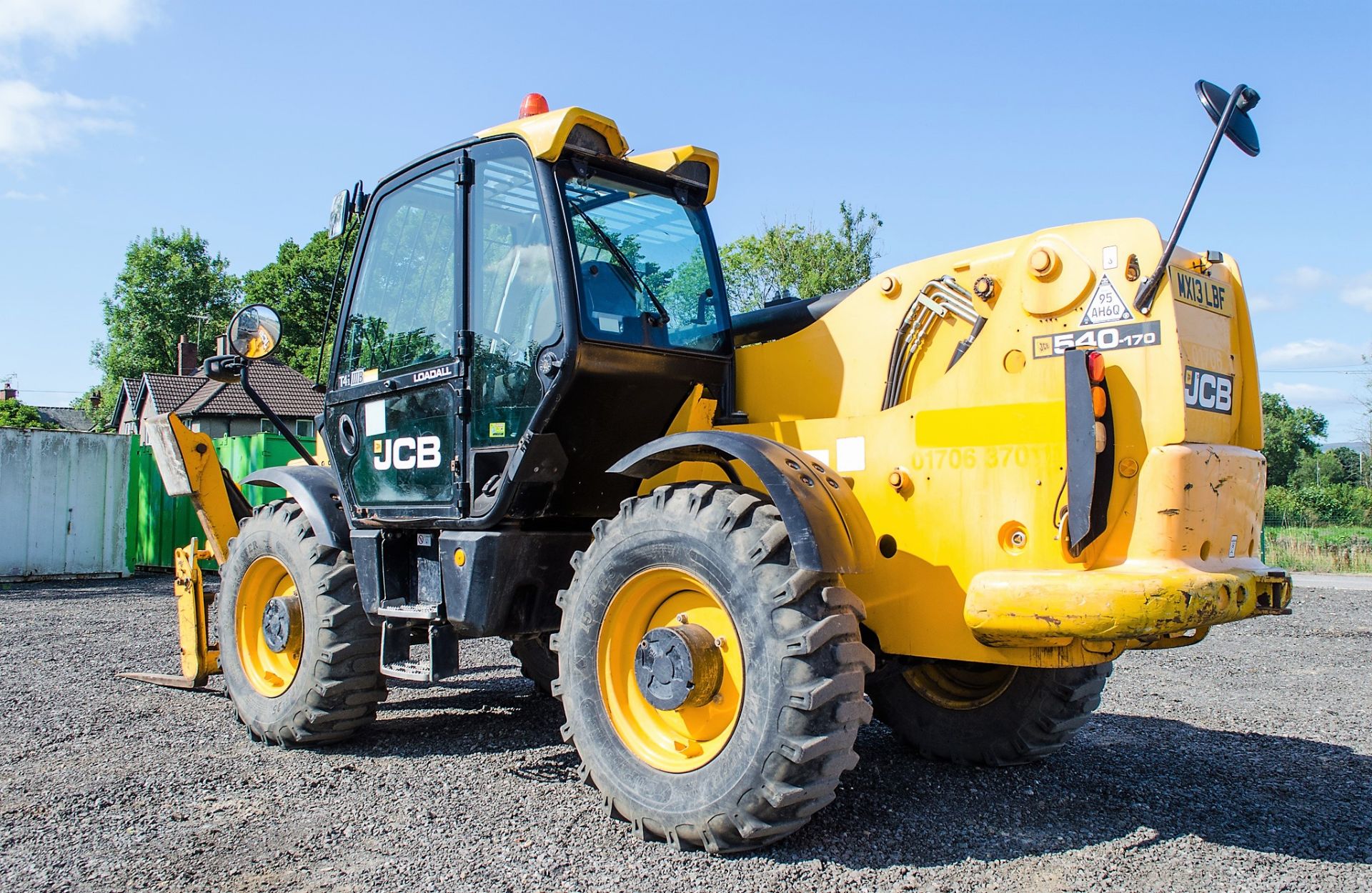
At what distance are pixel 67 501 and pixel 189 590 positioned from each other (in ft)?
35.7

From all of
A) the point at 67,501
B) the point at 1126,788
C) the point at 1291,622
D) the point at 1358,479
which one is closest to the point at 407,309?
the point at 1126,788

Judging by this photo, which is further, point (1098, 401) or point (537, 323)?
point (537, 323)

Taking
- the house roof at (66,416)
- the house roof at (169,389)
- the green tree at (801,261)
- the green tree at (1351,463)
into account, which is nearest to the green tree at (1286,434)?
the green tree at (1351,463)

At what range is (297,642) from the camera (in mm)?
5645

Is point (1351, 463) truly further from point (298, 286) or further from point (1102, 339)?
point (1102, 339)

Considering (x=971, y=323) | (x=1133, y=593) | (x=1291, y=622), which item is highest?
(x=971, y=323)

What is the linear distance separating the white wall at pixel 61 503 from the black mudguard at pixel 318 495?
11.6 m

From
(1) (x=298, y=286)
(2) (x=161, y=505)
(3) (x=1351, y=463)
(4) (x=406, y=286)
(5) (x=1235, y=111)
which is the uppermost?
(1) (x=298, y=286)

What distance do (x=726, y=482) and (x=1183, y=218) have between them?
1.88m

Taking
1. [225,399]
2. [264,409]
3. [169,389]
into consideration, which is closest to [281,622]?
[264,409]

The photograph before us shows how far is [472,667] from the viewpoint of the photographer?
804 centimetres

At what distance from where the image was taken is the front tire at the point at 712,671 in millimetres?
3436

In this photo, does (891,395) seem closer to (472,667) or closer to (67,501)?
(472,667)

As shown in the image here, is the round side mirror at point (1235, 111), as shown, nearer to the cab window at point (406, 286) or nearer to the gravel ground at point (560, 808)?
the gravel ground at point (560, 808)
